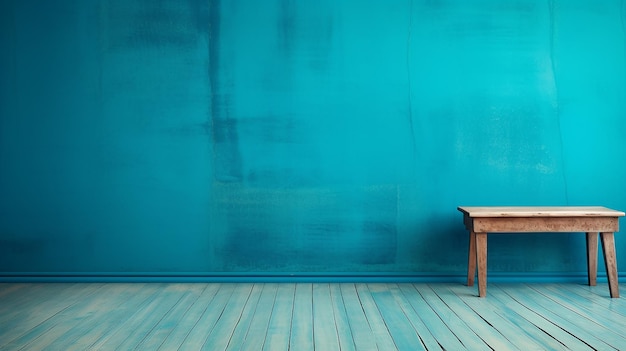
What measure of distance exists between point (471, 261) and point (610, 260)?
0.90 meters

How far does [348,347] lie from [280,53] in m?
2.32

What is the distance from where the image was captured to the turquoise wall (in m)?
4.14

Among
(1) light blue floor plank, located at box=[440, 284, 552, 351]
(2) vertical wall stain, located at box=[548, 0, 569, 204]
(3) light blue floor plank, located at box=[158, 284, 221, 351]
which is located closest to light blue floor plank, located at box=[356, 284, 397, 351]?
(1) light blue floor plank, located at box=[440, 284, 552, 351]

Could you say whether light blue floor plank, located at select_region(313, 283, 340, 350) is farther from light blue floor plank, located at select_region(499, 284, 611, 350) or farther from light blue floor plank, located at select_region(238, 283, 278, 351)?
light blue floor plank, located at select_region(499, 284, 611, 350)

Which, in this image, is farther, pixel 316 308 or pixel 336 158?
pixel 336 158

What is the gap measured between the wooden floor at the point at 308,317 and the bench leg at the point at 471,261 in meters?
0.09

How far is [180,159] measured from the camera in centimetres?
415

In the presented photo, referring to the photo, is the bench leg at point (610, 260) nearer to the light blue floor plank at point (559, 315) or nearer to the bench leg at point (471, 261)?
the light blue floor plank at point (559, 315)

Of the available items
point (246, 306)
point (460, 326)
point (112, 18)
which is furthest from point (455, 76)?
point (112, 18)

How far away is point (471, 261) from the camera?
153 inches

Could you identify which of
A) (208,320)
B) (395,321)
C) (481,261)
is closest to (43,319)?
(208,320)

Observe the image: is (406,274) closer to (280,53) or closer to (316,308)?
(316,308)

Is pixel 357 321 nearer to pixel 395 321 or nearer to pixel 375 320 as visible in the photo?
pixel 375 320

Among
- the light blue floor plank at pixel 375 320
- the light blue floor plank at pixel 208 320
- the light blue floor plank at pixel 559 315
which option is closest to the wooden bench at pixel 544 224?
the light blue floor plank at pixel 559 315
